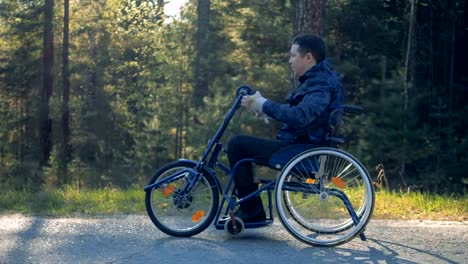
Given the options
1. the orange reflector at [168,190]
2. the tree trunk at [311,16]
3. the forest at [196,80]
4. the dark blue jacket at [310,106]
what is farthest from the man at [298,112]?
the forest at [196,80]

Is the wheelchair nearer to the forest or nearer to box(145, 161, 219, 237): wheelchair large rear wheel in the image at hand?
box(145, 161, 219, 237): wheelchair large rear wheel

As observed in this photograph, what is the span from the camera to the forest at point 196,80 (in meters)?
21.1

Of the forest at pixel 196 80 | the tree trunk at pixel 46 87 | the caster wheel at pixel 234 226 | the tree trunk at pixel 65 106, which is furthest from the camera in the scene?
the tree trunk at pixel 46 87

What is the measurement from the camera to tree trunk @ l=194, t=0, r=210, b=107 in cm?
2673

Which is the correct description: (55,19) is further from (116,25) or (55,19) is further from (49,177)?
(49,177)

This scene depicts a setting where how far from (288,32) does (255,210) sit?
61.7 ft

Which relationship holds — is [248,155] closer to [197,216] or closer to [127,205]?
[197,216]

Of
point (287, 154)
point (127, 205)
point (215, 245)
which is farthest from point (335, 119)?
point (127, 205)

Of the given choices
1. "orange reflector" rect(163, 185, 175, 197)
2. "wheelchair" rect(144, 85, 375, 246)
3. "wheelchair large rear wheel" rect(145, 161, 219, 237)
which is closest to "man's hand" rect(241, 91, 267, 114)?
"wheelchair" rect(144, 85, 375, 246)

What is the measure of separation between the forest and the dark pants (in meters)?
7.04

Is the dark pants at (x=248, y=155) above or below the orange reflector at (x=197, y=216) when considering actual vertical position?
above

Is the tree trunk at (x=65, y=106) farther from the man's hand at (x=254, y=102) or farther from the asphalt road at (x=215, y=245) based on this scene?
the man's hand at (x=254, y=102)

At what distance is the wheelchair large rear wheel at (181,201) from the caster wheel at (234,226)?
7.1 inches

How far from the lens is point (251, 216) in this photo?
5742 millimetres
